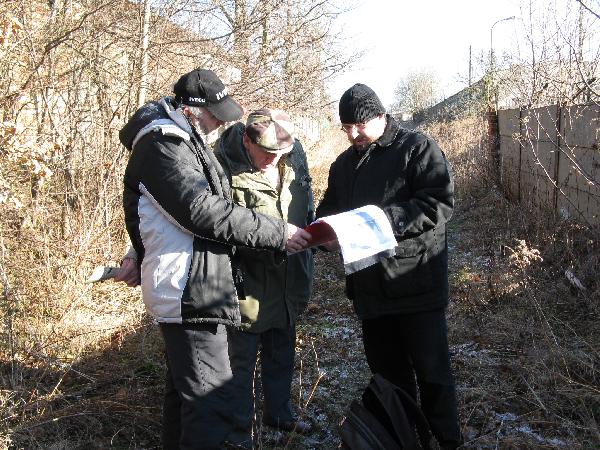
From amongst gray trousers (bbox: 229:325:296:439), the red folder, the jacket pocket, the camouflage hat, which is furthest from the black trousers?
the camouflage hat

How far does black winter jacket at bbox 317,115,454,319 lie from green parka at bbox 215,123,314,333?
429 millimetres

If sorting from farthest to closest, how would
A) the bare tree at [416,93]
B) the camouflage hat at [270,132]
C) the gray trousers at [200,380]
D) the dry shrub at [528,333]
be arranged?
the bare tree at [416,93], the dry shrub at [528,333], the camouflage hat at [270,132], the gray trousers at [200,380]

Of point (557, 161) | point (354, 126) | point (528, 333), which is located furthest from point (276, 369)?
point (557, 161)

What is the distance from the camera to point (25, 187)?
5.07 metres

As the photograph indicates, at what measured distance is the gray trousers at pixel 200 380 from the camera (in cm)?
227

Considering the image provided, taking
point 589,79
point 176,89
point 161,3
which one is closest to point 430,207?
point 176,89

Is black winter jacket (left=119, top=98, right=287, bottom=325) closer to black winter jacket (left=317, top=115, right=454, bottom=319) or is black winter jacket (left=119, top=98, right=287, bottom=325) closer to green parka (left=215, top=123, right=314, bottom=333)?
green parka (left=215, top=123, right=314, bottom=333)

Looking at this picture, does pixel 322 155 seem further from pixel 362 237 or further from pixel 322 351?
pixel 362 237

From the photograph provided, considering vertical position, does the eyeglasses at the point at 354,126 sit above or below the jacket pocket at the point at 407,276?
above

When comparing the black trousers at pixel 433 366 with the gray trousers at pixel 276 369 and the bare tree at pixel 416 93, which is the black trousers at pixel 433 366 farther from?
the bare tree at pixel 416 93

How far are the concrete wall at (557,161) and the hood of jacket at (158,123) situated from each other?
337 centimetres

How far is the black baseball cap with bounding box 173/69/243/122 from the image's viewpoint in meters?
2.32

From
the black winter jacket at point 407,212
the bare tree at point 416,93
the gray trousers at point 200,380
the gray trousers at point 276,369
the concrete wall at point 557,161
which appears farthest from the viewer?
the bare tree at point 416,93

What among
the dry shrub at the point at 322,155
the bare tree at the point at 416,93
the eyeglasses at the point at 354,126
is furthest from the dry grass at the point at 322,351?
the bare tree at the point at 416,93
